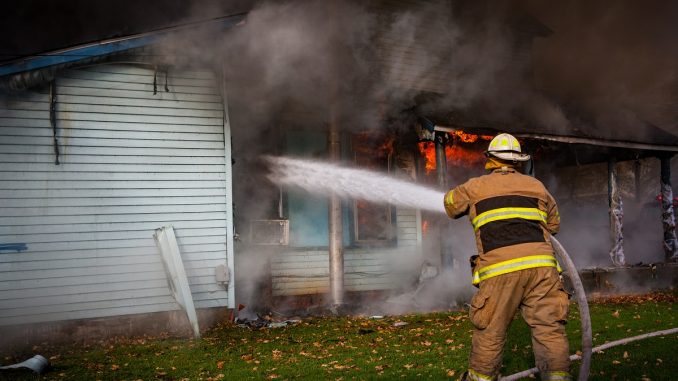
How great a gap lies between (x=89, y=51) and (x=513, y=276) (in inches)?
288

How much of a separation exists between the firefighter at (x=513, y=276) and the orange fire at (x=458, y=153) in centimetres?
785

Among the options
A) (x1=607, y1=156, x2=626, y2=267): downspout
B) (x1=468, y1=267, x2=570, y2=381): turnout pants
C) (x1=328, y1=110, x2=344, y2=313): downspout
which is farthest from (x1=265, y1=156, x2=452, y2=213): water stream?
(x1=468, y1=267, x2=570, y2=381): turnout pants

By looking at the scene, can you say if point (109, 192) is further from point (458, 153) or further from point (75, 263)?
point (458, 153)

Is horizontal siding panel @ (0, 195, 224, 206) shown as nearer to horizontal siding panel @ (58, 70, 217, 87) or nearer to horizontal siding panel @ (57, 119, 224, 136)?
horizontal siding panel @ (57, 119, 224, 136)

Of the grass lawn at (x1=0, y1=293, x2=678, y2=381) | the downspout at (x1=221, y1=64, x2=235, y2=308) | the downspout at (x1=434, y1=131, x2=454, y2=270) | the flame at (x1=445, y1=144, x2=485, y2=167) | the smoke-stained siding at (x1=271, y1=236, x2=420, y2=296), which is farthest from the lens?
the flame at (x1=445, y1=144, x2=485, y2=167)

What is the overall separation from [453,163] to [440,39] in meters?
3.73

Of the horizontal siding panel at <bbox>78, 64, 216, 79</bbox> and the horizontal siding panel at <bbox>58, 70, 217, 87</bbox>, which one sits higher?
the horizontal siding panel at <bbox>78, 64, 216, 79</bbox>

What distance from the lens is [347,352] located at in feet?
21.8

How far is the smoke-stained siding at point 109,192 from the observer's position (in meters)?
8.09

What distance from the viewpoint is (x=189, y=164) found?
9.13 m

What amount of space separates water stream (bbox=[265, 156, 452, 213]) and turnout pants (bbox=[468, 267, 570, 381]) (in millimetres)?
6374

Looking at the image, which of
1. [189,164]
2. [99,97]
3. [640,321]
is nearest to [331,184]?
[189,164]

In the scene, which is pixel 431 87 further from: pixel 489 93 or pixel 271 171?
pixel 271 171

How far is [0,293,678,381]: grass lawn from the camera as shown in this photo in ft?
18.0
